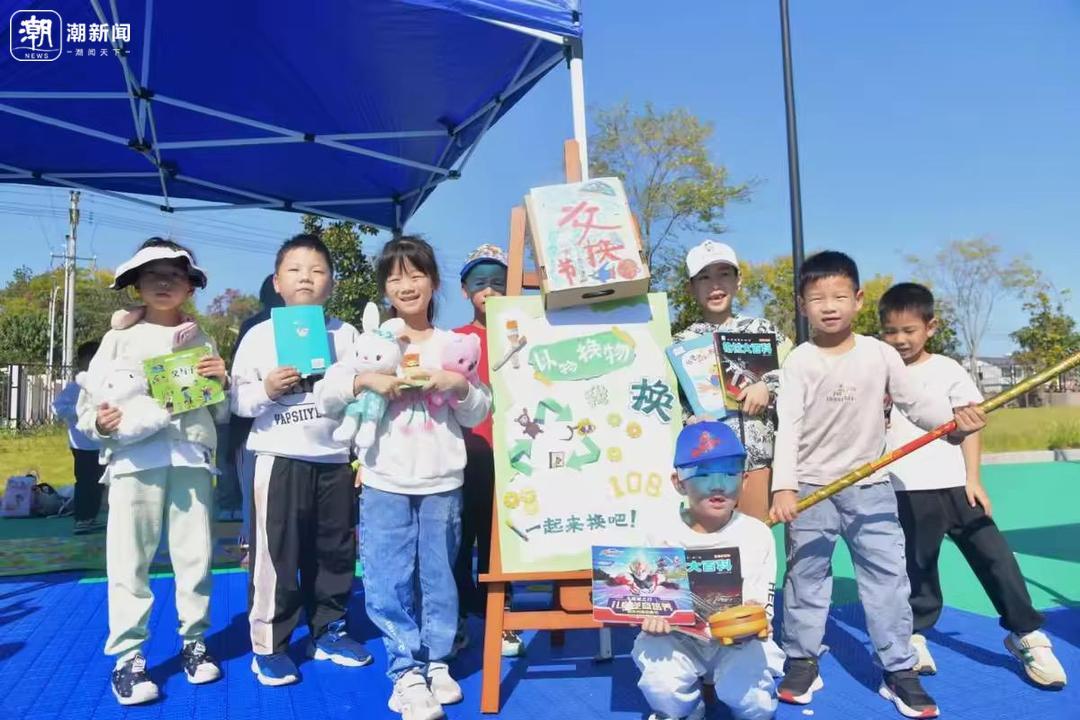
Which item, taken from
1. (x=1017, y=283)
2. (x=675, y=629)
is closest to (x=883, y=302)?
(x=675, y=629)

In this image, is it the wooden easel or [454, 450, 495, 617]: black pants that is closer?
the wooden easel

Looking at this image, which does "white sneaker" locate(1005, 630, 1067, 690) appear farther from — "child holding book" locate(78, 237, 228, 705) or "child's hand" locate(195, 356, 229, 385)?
"child's hand" locate(195, 356, 229, 385)

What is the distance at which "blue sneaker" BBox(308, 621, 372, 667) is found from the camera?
3.37 metres

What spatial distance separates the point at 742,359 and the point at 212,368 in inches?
85.2

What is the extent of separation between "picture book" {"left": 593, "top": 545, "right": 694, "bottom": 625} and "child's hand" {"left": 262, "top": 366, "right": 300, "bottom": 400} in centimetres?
140

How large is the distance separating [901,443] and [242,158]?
17.9ft

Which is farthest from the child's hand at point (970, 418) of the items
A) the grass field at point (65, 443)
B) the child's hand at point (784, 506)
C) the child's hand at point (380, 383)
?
the grass field at point (65, 443)

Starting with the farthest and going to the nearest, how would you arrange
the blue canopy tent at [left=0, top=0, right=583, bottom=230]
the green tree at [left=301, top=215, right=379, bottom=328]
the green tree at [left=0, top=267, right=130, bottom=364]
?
the green tree at [left=0, top=267, right=130, bottom=364] < the green tree at [left=301, top=215, right=379, bottom=328] < the blue canopy tent at [left=0, top=0, right=583, bottom=230]

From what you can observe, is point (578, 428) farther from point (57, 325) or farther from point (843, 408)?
point (57, 325)

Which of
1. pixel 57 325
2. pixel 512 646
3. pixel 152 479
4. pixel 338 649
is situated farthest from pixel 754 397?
pixel 57 325

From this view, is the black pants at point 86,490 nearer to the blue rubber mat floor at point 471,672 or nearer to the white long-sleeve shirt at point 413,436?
the blue rubber mat floor at point 471,672

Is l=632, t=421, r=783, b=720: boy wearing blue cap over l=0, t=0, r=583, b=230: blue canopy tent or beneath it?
beneath

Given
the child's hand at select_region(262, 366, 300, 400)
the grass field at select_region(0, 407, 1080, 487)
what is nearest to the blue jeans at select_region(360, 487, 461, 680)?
the child's hand at select_region(262, 366, 300, 400)

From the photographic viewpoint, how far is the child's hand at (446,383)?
2760mm
